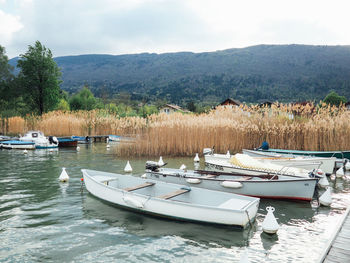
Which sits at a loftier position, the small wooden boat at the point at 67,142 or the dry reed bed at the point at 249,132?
the dry reed bed at the point at 249,132

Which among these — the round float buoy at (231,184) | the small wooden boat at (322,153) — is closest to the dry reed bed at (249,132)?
the small wooden boat at (322,153)

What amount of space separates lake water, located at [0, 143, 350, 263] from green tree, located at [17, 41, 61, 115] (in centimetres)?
3419

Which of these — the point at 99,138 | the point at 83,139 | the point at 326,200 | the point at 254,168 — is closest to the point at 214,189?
the point at 254,168

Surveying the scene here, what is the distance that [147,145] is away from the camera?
57.6ft

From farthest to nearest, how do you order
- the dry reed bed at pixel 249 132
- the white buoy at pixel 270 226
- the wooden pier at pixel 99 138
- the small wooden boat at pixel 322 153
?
the wooden pier at pixel 99 138
the dry reed bed at pixel 249 132
the small wooden boat at pixel 322 153
the white buoy at pixel 270 226

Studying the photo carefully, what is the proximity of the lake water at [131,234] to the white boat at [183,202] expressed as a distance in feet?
0.80

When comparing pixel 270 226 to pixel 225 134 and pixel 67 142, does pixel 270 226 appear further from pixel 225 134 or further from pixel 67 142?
pixel 67 142

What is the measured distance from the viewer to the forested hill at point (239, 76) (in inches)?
4363

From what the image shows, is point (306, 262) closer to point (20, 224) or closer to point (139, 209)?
point (139, 209)

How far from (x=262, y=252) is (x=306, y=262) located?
2.63 feet

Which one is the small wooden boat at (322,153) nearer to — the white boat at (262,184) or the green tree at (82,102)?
the white boat at (262,184)

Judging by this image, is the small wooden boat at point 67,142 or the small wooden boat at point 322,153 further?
the small wooden boat at point 67,142

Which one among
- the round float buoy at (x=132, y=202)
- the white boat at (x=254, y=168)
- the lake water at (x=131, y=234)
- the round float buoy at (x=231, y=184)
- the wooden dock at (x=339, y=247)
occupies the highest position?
the white boat at (x=254, y=168)

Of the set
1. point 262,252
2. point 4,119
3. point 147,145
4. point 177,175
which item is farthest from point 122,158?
point 4,119
